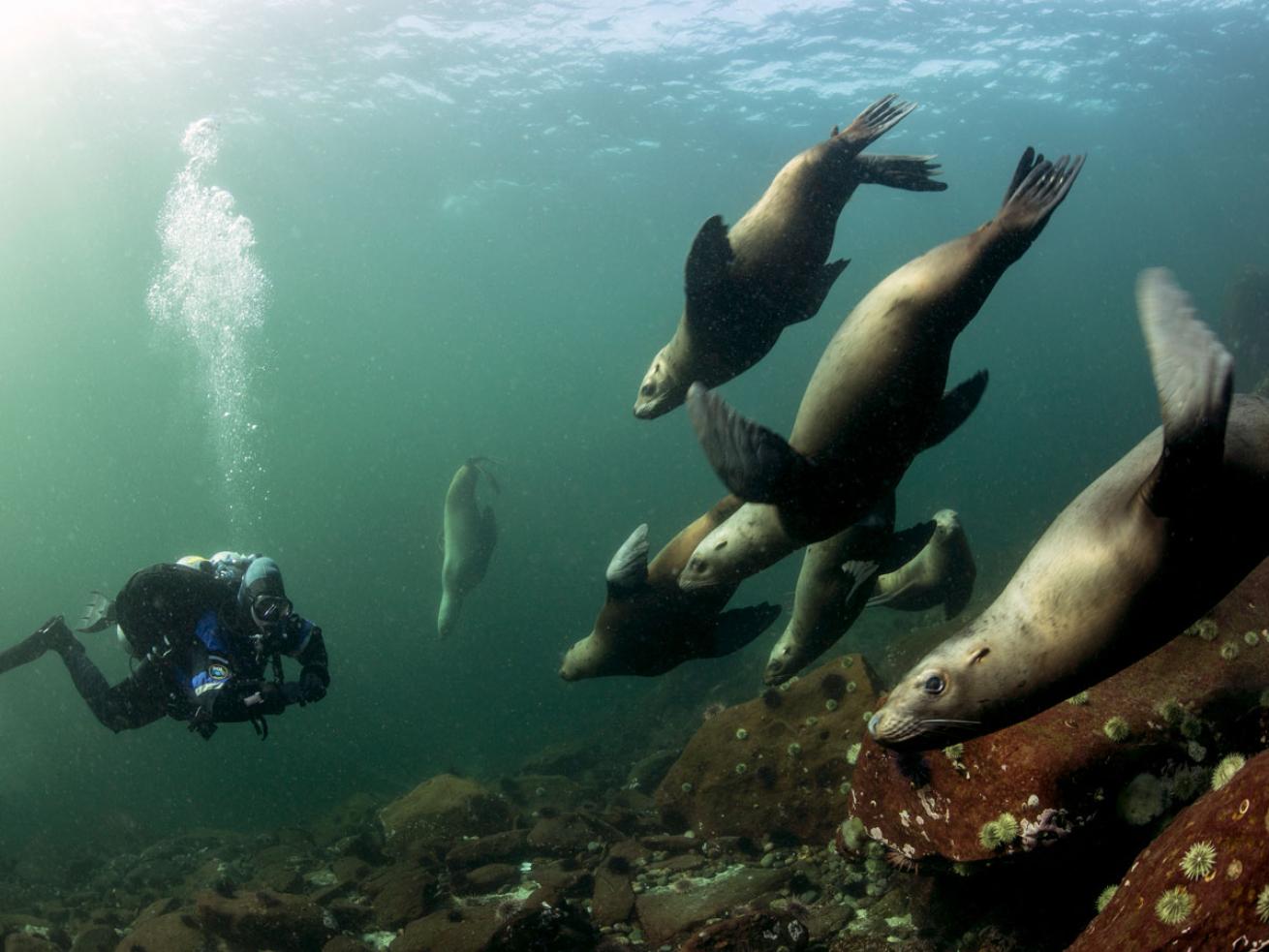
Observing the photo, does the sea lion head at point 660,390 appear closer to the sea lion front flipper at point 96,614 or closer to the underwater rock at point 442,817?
the underwater rock at point 442,817

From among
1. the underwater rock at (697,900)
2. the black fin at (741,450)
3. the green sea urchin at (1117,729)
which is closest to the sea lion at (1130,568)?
the green sea urchin at (1117,729)

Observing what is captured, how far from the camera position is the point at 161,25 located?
60.4 ft

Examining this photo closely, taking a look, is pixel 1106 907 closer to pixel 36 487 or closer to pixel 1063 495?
pixel 1063 495

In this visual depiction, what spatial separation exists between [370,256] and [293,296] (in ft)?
42.3

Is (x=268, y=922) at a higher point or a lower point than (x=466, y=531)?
lower

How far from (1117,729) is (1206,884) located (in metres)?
1.13

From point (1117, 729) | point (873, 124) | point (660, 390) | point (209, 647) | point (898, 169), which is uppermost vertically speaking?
point (873, 124)

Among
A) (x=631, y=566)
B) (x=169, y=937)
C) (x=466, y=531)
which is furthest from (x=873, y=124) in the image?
(x=466, y=531)

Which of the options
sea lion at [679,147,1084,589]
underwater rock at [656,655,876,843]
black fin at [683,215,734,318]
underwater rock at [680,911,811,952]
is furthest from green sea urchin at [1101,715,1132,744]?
black fin at [683,215,734,318]

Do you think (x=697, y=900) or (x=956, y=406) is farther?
(x=697, y=900)

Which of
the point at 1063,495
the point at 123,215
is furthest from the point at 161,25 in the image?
the point at 1063,495

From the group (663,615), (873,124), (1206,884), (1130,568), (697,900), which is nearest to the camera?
(1206,884)

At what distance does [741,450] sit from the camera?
9.86 ft

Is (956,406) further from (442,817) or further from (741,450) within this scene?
(442,817)
